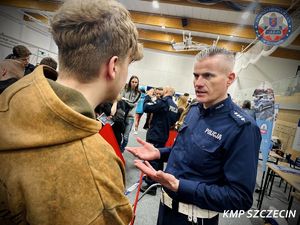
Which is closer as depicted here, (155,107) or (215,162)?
(215,162)

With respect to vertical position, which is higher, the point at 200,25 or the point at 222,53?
the point at 200,25

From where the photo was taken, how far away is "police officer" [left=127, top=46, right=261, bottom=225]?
4.00 ft

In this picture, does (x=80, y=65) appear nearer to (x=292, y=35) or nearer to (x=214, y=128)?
(x=214, y=128)

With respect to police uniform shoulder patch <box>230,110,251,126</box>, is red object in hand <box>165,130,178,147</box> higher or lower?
lower

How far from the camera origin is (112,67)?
0.73m

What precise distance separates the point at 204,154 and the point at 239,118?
290mm

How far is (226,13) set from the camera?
645 centimetres

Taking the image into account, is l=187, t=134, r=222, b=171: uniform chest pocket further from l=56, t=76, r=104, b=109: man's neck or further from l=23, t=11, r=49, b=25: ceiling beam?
l=23, t=11, r=49, b=25: ceiling beam

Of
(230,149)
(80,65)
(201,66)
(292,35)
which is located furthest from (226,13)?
(80,65)

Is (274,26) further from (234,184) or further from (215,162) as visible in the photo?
(234,184)

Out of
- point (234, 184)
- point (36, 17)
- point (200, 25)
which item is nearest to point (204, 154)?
point (234, 184)

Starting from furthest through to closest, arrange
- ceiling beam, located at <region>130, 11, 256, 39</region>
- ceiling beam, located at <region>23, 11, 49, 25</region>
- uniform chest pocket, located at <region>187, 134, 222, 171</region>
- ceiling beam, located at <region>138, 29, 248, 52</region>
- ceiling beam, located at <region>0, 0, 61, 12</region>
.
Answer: ceiling beam, located at <region>23, 11, 49, 25</region> → ceiling beam, located at <region>138, 29, 248, 52</region> → ceiling beam, located at <region>0, 0, 61, 12</region> → ceiling beam, located at <region>130, 11, 256, 39</region> → uniform chest pocket, located at <region>187, 134, 222, 171</region>

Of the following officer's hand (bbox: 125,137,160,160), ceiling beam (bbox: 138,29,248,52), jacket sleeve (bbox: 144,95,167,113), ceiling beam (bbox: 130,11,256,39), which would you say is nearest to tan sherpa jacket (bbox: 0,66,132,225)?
officer's hand (bbox: 125,137,160,160)

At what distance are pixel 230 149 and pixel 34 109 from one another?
1.04 metres
